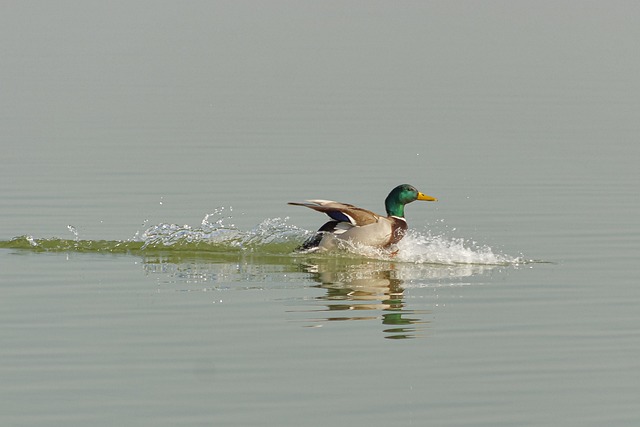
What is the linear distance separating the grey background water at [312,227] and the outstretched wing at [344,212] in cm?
94

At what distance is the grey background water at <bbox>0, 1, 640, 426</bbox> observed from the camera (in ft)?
41.3

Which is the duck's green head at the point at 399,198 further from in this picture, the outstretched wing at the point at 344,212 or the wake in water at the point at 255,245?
the outstretched wing at the point at 344,212

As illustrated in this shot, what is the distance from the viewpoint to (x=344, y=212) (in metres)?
20.2

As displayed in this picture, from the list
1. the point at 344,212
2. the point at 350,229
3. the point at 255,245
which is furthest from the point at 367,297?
the point at 255,245

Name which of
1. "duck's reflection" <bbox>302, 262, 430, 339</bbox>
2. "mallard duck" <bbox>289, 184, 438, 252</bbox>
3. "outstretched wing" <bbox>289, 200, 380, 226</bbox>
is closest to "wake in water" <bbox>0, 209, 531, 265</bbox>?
"mallard duck" <bbox>289, 184, 438, 252</bbox>

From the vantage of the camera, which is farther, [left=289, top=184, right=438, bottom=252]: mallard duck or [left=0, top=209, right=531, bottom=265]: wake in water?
[left=289, top=184, right=438, bottom=252]: mallard duck

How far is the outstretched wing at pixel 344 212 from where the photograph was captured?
20.2m

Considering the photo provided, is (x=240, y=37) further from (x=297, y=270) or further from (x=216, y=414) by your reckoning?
(x=216, y=414)

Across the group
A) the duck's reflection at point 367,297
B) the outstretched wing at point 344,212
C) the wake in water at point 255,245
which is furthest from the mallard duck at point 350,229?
the duck's reflection at point 367,297

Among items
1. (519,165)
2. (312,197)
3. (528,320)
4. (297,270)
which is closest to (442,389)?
(528,320)

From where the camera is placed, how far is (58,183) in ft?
81.9

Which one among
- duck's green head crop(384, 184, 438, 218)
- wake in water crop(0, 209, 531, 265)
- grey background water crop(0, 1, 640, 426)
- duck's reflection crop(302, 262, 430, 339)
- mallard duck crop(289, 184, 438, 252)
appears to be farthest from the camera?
duck's green head crop(384, 184, 438, 218)

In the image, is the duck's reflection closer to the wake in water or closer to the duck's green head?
the wake in water

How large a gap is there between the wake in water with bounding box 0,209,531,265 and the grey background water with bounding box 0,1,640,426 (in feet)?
1.48
